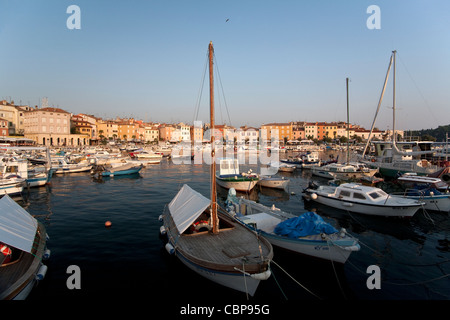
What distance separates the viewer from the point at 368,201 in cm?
1958

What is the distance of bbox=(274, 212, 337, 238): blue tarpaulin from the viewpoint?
12.7m

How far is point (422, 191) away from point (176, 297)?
21.2 metres

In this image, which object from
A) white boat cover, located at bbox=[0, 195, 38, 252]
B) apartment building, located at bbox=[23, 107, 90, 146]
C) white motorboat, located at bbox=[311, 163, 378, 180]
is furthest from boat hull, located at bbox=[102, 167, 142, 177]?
apartment building, located at bbox=[23, 107, 90, 146]

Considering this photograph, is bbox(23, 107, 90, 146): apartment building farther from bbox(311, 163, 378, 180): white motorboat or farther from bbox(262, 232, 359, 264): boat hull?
bbox(262, 232, 359, 264): boat hull

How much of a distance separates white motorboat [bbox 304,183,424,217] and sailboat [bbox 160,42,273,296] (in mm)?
11425

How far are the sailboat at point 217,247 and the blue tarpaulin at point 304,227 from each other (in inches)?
85.7

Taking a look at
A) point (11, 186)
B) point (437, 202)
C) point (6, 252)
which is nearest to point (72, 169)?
point (11, 186)

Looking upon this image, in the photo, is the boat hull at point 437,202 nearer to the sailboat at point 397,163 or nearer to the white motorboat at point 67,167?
the sailboat at point 397,163

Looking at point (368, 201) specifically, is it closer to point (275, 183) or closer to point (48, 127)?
point (275, 183)

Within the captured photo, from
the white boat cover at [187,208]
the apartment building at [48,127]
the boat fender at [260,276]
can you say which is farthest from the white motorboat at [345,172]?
the apartment building at [48,127]

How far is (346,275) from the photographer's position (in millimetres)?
11734

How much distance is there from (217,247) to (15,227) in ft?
28.4

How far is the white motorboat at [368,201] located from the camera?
1864cm
